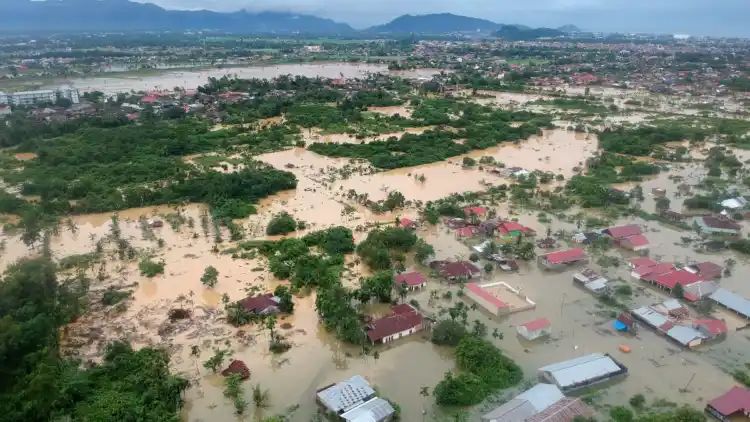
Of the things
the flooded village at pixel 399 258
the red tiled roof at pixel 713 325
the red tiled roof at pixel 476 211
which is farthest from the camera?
the red tiled roof at pixel 476 211

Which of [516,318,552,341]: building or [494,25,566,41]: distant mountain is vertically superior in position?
[494,25,566,41]: distant mountain

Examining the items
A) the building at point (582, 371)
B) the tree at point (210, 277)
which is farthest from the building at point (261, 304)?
the building at point (582, 371)

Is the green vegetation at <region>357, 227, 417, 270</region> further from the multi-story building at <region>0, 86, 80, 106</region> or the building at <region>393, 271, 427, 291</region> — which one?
the multi-story building at <region>0, 86, 80, 106</region>

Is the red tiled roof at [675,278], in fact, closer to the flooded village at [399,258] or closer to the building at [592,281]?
the flooded village at [399,258]

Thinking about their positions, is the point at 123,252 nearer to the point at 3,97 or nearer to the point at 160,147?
the point at 160,147

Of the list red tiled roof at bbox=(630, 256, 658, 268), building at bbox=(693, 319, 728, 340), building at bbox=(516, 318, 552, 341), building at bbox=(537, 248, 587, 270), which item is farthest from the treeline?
red tiled roof at bbox=(630, 256, 658, 268)

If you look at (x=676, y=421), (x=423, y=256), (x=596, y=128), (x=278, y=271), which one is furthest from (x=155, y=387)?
(x=596, y=128)

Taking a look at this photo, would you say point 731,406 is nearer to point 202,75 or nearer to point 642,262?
point 642,262
